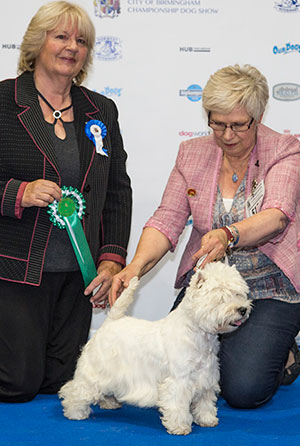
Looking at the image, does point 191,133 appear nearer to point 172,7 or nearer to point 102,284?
point 172,7

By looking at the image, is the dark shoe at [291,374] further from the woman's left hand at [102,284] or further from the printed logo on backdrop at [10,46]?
the printed logo on backdrop at [10,46]

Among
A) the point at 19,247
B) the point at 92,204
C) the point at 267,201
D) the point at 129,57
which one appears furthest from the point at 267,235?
the point at 129,57

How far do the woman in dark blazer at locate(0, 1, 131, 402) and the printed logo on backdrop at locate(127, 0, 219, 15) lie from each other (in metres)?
0.93

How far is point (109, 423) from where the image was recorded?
2127 mm

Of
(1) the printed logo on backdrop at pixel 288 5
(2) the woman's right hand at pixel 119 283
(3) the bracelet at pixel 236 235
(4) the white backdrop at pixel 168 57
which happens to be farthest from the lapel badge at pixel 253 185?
(1) the printed logo on backdrop at pixel 288 5

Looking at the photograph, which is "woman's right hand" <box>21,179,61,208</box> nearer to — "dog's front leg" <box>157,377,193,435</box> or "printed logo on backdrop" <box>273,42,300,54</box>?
"dog's front leg" <box>157,377,193,435</box>

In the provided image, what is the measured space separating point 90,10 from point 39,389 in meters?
2.08

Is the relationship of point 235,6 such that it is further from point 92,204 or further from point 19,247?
point 19,247

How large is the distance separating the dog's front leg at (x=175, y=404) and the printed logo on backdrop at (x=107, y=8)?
224 centimetres

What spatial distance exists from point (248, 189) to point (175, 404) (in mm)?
917

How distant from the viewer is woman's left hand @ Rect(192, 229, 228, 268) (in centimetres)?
205

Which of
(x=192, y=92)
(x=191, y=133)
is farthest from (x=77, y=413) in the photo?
(x=192, y=92)

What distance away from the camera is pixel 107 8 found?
345 centimetres

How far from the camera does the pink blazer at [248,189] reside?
237 cm
